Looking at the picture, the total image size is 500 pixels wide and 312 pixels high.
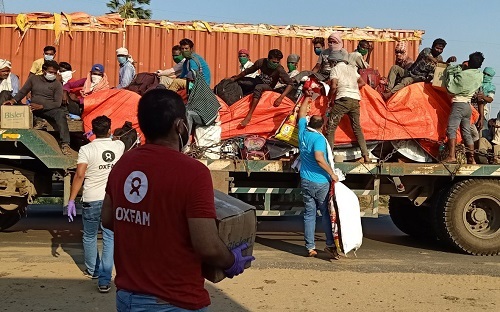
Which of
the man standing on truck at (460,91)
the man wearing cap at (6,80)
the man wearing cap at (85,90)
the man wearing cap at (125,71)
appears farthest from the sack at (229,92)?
the man wearing cap at (6,80)

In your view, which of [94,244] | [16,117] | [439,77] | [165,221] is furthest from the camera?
[439,77]

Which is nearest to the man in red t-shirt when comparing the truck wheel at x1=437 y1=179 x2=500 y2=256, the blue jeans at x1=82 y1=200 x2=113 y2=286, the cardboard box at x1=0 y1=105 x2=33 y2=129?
the blue jeans at x1=82 y1=200 x2=113 y2=286

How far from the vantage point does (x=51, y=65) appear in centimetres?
796

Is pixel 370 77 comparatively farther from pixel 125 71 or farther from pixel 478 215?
pixel 125 71

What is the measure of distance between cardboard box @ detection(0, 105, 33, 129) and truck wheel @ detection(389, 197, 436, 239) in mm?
5516

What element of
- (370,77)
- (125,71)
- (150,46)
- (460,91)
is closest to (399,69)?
(370,77)

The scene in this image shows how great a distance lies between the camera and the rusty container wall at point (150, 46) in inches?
492

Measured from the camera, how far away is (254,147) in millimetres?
8141

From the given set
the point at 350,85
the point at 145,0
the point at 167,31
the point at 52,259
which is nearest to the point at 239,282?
the point at 52,259

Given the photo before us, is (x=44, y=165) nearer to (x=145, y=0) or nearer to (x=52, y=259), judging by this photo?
(x=52, y=259)

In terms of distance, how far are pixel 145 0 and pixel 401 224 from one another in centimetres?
2422

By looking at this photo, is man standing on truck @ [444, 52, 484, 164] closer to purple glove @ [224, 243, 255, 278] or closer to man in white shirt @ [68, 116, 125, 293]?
man in white shirt @ [68, 116, 125, 293]

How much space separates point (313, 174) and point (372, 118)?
51.2 inches

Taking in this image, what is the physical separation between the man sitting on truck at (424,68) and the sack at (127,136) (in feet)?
11.4
